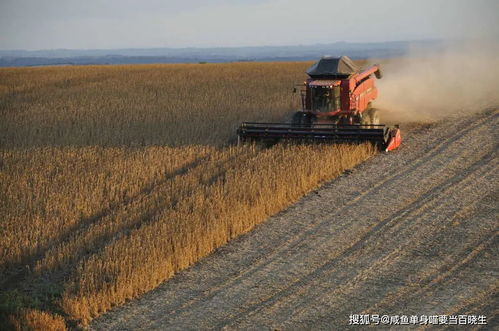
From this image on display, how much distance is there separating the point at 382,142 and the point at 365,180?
88.9 inches

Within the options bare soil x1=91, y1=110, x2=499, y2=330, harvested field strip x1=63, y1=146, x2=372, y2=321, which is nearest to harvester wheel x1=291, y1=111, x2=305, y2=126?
harvested field strip x1=63, y1=146, x2=372, y2=321

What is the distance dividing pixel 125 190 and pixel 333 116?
6.23m

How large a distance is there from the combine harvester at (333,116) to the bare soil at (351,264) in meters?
1.99

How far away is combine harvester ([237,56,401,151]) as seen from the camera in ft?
48.7

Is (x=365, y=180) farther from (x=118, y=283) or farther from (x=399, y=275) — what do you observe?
(x=118, y=283)

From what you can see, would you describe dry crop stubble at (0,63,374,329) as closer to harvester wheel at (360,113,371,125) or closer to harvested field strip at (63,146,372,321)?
harvested field strip at (63,146,372,321)

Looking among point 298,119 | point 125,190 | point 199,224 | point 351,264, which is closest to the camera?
point 351,264

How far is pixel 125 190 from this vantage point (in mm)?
12328

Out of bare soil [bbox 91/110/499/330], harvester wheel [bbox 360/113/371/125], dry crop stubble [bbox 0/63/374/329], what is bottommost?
bare soil [bbox 91/110/499/330]

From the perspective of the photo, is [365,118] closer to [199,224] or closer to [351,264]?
[199,224]

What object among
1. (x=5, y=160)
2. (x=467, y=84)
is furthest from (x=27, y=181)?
(x=467, y=84)

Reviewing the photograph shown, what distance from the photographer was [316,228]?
10.3 metres

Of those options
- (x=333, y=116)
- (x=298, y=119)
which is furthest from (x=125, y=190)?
(x=333, y=116)

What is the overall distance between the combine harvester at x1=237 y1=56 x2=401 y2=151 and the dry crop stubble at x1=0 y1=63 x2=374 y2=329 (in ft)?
1.30
